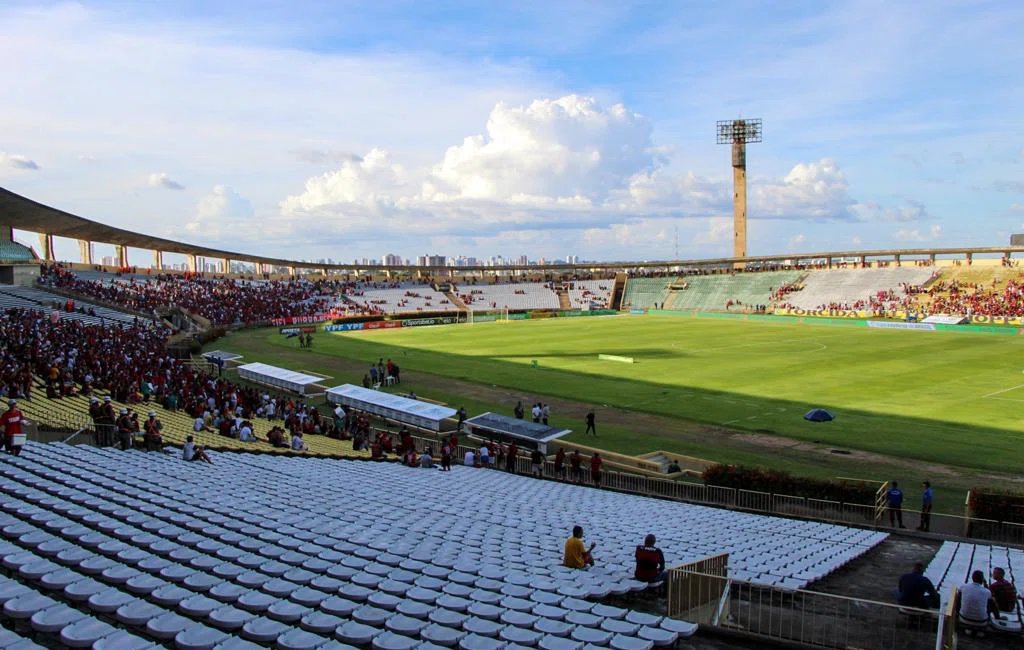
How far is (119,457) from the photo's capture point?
16688mm

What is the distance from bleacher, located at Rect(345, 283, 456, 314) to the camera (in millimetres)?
97312

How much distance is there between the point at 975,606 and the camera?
9.28m

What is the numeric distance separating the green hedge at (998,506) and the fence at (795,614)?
10527 mm

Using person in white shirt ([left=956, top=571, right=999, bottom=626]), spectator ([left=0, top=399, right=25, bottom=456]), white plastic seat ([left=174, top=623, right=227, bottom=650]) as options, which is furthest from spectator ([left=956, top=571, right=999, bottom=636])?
spectator ([left=0, top=399, right=25, bottom=456])

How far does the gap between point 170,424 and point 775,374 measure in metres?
33.7

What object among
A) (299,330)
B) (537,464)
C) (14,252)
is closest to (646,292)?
(299,330)

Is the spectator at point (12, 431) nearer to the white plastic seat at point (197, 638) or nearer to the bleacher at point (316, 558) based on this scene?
the bleacher at point (316, 558)

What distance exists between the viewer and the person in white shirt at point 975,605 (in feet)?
30.3

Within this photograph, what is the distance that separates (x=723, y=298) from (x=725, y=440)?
3000 inches

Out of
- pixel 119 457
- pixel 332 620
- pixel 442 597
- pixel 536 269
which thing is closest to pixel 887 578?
pixel 442 597

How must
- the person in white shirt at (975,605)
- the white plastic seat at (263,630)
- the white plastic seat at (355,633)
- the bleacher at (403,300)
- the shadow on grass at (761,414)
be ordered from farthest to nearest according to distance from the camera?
1. the bleacher at (403,300)
2. the shadow on grass at (761,414)
3. the person in white shirt at (975,605)
4. the white plastic seat at (355,633)
5. the white plastic seat at (263,630)

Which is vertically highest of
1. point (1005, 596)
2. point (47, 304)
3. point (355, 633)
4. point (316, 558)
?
point (47, 304)

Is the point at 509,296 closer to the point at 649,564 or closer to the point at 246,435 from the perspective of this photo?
the point at 246,435

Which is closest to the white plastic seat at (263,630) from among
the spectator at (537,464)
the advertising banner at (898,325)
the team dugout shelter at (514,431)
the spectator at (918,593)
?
the spectator at (918,593)
